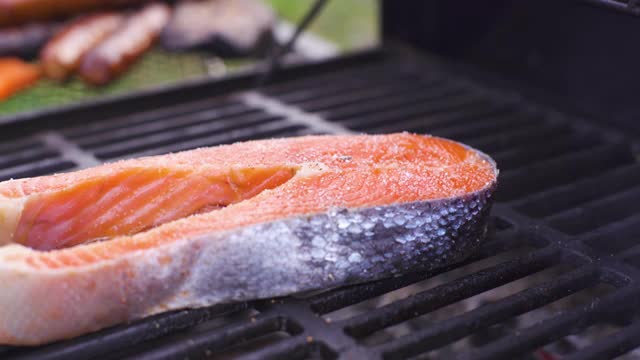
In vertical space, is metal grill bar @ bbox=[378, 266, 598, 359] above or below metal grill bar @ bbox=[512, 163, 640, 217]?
below

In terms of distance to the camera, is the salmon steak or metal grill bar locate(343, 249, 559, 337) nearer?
the salmon steak

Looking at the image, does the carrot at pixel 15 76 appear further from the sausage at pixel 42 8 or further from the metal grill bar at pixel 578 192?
the metal grill bar at pixel 578 192

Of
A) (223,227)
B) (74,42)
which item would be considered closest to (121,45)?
(74,42)

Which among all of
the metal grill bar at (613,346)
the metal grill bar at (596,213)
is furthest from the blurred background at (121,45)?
the metal grill bar at (613,346)

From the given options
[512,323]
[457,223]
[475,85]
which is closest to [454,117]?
[475,85]

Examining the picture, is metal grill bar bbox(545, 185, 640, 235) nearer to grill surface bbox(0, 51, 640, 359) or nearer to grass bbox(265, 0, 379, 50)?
grill surface bbox(0, 51, 640, 359)

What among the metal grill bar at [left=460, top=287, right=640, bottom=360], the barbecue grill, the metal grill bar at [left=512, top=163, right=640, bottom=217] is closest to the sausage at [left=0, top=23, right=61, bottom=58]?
the barbecue grill

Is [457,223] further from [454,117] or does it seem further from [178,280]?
[454,117]
